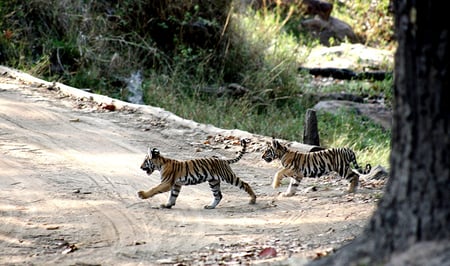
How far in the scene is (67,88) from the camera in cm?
1489

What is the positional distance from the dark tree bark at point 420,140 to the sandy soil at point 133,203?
1473mm

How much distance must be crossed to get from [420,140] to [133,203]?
16.2ft

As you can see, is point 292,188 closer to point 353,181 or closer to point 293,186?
point 293,186

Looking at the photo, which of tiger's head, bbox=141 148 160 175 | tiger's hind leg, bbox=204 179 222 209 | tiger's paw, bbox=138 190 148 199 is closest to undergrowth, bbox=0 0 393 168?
tiger's hind leg, bbox=204 179 222 209

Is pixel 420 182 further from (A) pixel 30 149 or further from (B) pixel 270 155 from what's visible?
(A) pixel 30 149

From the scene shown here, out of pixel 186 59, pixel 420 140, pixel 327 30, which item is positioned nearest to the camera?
pixel 420 140

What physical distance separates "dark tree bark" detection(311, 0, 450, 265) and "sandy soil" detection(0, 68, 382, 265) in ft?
4.83

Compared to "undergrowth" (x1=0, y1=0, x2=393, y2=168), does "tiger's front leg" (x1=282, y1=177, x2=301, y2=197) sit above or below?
below

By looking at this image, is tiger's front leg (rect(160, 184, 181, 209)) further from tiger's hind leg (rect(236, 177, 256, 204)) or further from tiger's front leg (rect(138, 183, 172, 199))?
tiger's hind leg (rect(236, 177, 256, 204))

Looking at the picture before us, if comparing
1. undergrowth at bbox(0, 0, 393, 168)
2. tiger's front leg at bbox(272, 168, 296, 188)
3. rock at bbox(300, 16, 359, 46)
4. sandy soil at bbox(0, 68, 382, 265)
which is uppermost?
rock at bbox(300, 16, 359, 46)

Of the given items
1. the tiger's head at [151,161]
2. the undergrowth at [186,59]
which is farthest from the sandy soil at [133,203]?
the undergrowth at [186,59]

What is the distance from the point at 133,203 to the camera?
900 cm

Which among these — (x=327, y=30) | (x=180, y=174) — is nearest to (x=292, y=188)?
(x=180, y=174)

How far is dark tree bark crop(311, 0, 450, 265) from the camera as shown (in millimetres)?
4508
